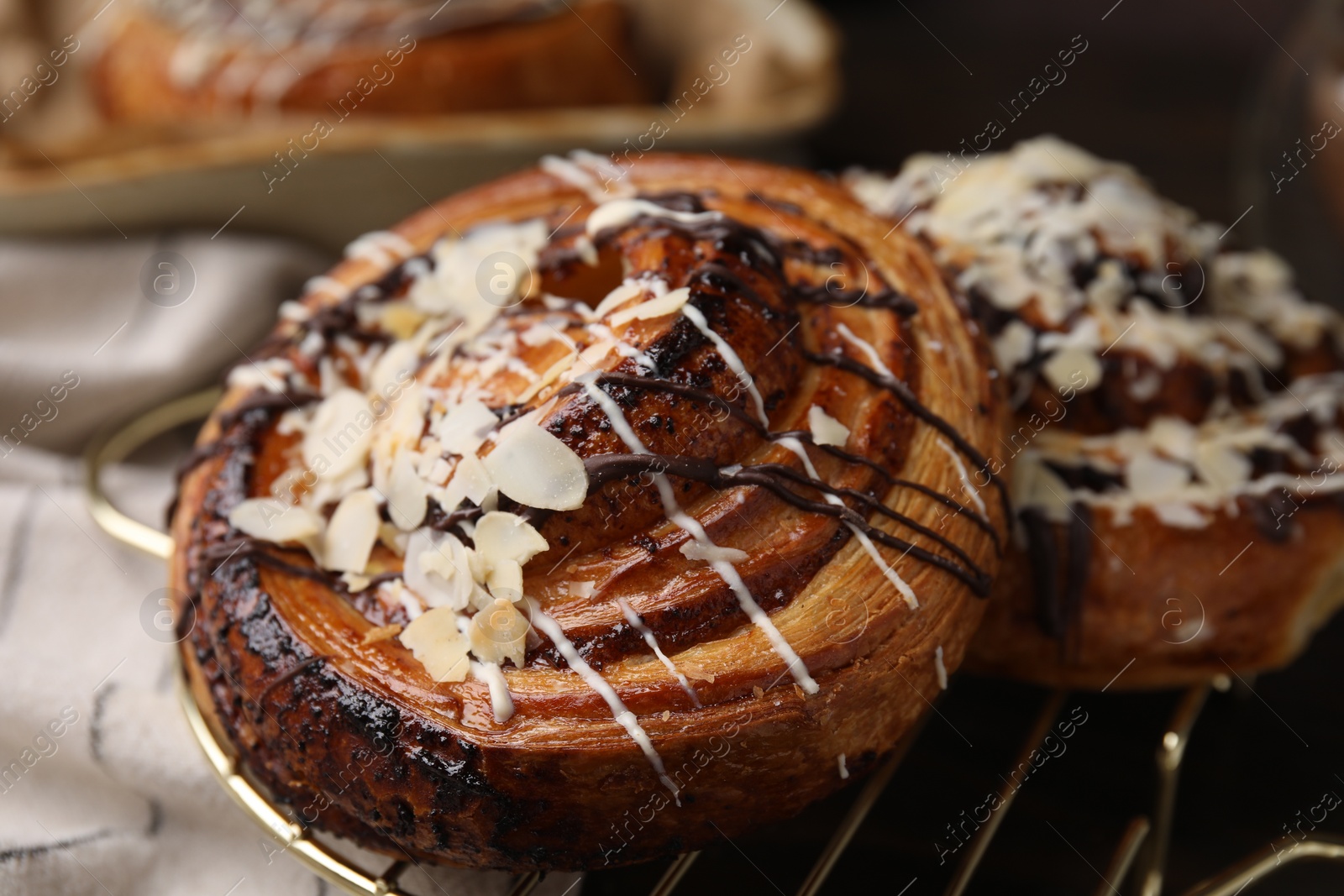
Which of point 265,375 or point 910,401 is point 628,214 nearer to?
point 910,401

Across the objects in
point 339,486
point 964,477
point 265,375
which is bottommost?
point 964,477

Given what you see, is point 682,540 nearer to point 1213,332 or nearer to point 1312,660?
point 1213,332

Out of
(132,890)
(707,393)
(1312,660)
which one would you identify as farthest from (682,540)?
(1312,660)

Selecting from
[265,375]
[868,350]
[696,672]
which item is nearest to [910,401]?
[868,350]

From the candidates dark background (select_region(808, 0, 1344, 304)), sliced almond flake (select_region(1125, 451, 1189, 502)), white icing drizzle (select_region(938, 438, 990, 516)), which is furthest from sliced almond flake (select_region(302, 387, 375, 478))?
dark background (select_region(808, 0, 1344, 304))

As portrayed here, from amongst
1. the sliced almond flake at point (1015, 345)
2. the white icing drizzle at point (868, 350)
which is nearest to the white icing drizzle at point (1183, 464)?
the sliced almond flake at point (1015, 345)

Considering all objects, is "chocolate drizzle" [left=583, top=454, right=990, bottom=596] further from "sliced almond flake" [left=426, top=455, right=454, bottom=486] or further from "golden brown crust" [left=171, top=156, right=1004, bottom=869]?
"sliced almond flake" [left=426, top=455, right=454, bottom=486]
